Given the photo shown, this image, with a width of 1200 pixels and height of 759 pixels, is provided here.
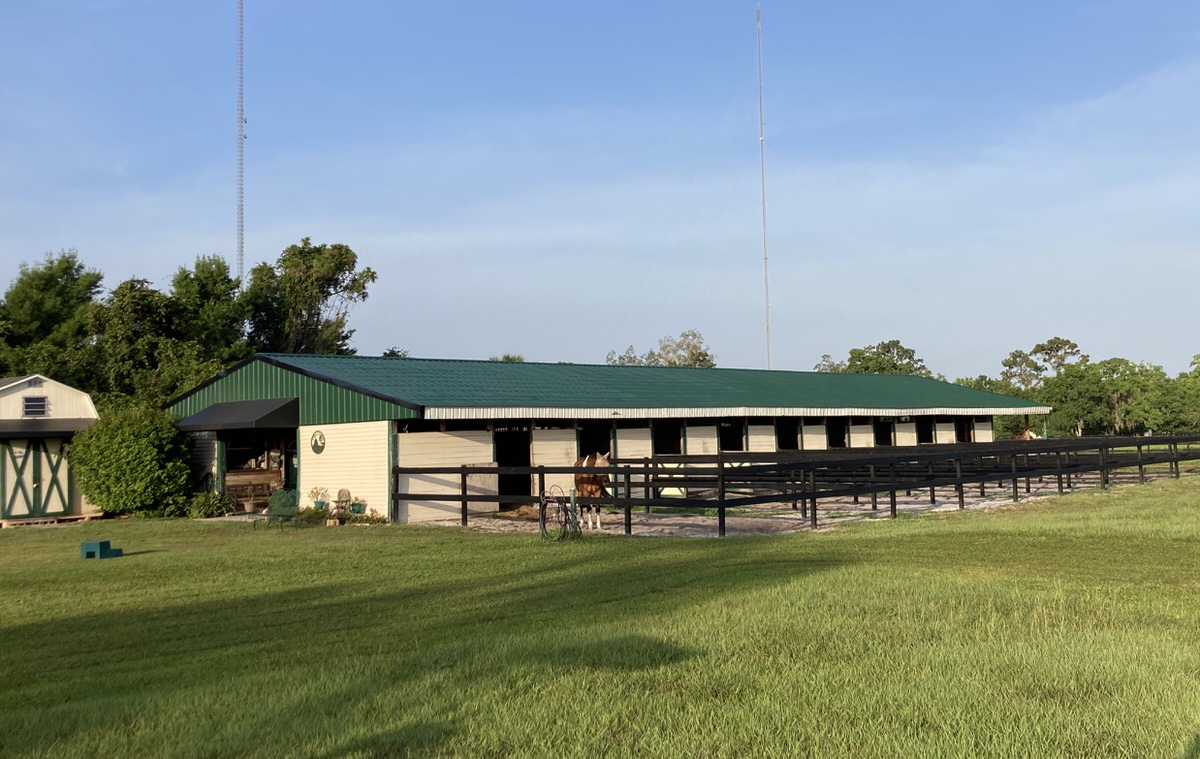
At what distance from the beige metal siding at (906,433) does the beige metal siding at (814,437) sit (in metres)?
4.74

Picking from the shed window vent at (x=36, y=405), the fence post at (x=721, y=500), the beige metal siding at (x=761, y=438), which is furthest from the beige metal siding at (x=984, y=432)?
the shed window vent at (x=36, y=405)

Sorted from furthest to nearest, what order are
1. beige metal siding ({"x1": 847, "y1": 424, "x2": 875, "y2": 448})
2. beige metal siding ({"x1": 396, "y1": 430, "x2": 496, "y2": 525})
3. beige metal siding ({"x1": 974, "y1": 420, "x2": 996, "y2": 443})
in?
beige metal siding ({"x1": 974, "y1": 420, "x2": 996, "y2": 443}), beige metal siding ({"x1": 847, "y1": 424, "x2": 875, "y2": 448}), beige metal siding ({"x1": 396, "y1": 430, "x2": 496, "y2": 525})

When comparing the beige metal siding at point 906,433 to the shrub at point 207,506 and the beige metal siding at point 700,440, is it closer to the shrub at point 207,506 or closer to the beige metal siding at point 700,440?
the beige metal siding at point 700,440

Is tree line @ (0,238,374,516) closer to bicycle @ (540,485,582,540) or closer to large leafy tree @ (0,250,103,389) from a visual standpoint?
large leafy tree @ (0,250,103,389)

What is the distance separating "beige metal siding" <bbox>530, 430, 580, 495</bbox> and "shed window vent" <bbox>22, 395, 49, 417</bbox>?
12.7 m

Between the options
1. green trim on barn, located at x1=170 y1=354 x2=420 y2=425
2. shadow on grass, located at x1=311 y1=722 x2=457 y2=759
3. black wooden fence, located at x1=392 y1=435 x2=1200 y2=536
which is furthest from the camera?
green trim on barn, located at x1=170 y1=354 x2=420 y2=425

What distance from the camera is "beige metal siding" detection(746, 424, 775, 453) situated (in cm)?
3198

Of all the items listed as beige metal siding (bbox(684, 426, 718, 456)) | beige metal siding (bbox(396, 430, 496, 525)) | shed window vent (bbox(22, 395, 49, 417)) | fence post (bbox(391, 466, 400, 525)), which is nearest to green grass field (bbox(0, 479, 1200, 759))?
fence post (bbox(391, 466, 400, 525))

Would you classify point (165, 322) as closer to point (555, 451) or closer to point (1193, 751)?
point (555, 451)

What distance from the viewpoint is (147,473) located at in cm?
2555

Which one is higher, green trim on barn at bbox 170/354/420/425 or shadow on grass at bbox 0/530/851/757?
green trim on barn at bbox 170/354/420/425

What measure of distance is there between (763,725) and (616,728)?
773 mm

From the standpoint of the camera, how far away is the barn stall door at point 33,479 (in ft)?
81.5

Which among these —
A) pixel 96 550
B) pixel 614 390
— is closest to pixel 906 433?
pixel 614 390
